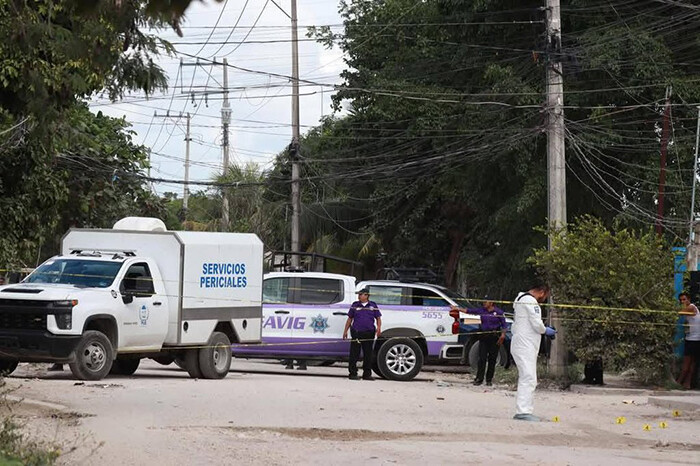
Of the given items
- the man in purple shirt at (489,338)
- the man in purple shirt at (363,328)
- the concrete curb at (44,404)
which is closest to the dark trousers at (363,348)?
the man in purple shirt at (363,328)

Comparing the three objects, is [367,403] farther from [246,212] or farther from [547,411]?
[246,212]

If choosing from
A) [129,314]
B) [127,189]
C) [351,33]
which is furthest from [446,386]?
[351,33]

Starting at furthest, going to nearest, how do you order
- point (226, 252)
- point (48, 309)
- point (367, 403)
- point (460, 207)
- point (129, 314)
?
point (460, 207) < point (226, 252) < point (129, 314) < point (48, 309) < point (367, 403)

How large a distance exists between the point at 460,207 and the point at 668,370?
18997 mm

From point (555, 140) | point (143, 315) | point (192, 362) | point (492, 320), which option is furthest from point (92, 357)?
point (555, 140)

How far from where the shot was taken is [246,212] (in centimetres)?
5469

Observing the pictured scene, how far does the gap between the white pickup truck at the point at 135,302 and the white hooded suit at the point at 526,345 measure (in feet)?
22.0

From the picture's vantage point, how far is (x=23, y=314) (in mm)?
17688

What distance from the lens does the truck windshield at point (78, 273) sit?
18.7 metres

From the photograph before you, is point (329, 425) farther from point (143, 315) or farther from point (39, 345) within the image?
point (143, 315)

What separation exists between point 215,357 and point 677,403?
25.6 feet

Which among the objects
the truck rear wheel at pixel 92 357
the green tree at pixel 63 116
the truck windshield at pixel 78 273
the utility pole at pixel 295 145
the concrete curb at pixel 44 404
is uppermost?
the utility pole at pixel 295 145

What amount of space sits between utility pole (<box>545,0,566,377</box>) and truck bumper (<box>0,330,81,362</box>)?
32.0 feet

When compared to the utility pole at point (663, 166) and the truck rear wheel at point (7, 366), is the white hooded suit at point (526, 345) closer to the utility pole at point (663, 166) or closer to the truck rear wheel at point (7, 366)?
the truck rear wheel at point (7, 366)
